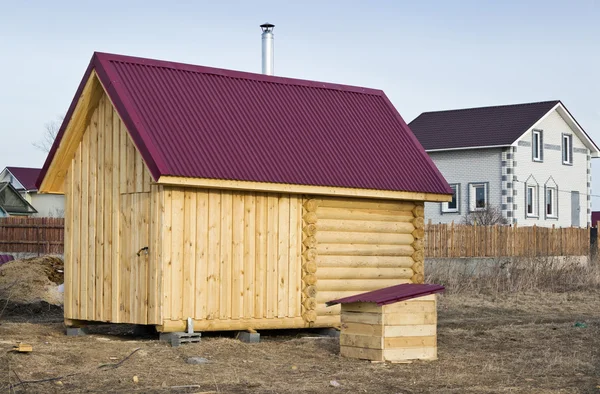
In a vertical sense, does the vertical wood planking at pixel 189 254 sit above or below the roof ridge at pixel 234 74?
below

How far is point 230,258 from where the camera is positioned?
1719cm

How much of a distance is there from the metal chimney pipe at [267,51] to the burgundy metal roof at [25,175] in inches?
2293

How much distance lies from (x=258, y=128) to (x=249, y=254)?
234cm

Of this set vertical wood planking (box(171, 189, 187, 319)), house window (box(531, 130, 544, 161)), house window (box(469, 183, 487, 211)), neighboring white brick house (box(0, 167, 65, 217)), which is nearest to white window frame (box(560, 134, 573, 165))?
house window (box(531, 130, 544, 161))

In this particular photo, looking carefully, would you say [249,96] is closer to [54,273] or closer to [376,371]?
[376,371]

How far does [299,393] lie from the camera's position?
1217cm

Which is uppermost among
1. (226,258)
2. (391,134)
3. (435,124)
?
(435,124)

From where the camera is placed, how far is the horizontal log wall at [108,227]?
1673 cm

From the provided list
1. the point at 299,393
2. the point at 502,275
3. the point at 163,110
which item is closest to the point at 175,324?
the point at 163,110

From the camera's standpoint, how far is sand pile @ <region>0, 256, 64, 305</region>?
87.8 ft

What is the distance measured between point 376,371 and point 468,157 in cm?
3427

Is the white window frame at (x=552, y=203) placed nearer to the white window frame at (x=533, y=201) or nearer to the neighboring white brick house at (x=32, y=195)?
the white window frame at (x=533, y=201)

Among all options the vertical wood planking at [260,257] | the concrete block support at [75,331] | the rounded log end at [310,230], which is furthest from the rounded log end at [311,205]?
the concrete block support at [75,331]

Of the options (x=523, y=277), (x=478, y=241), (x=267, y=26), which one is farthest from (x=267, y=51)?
(x=478, y=241)
